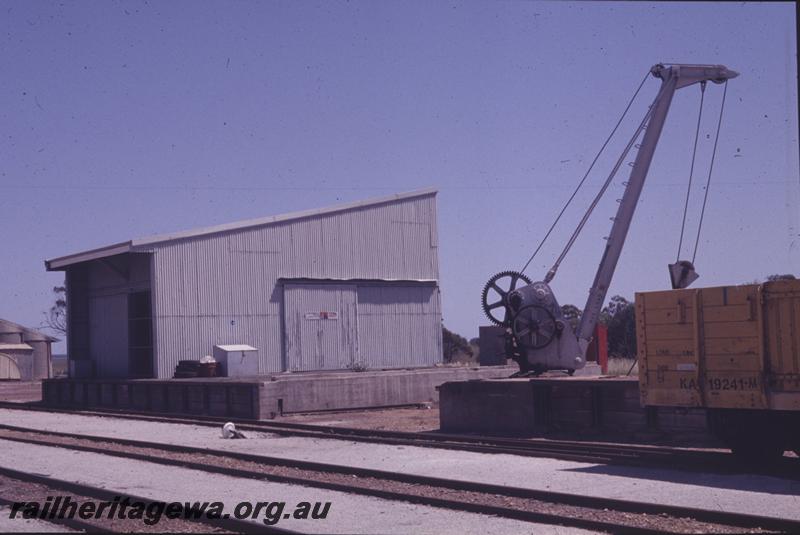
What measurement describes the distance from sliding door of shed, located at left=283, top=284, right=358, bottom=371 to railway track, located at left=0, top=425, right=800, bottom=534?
19.7 m

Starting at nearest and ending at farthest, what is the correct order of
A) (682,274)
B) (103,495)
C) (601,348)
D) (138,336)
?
(103,495)
(682,274)
(601,348)
(138,336)

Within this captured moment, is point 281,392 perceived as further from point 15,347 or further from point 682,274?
point 15,347

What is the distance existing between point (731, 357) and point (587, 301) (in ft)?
35.3

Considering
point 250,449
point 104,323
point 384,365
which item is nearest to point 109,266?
point 104,323

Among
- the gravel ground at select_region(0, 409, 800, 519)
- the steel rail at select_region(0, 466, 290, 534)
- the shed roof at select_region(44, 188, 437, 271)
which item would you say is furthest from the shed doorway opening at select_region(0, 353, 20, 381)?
the steel rail at select_region(0, 466, 290, 534)

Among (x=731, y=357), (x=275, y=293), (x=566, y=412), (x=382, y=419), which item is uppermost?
(x=275, y=293)

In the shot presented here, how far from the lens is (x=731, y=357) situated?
43.9ft

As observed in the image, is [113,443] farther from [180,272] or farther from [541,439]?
[180,272]

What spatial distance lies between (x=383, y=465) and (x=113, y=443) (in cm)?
797

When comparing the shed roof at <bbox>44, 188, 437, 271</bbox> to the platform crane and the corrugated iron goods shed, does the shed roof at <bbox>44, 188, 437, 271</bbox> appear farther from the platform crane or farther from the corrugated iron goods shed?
the platform crane

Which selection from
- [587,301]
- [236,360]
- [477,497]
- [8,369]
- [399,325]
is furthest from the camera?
[8,369]

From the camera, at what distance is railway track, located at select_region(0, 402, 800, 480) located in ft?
44.6

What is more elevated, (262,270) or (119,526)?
(262,270)

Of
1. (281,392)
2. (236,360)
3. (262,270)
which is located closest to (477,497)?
(281,392)
